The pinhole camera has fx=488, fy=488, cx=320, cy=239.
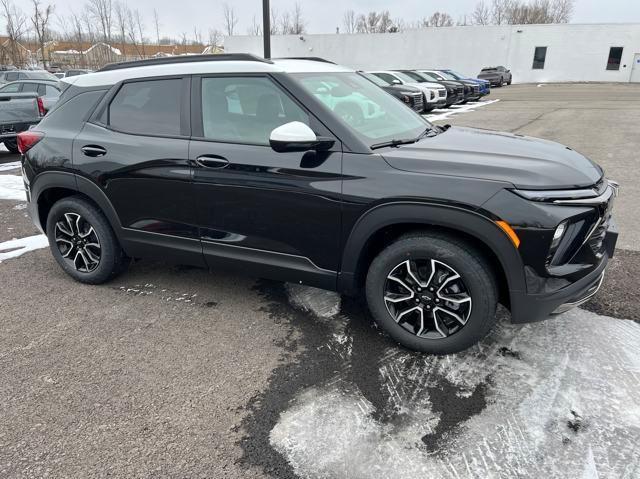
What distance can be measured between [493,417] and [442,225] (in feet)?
3.41

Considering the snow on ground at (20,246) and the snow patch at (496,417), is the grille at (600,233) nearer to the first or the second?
the snow patch at (496,417)

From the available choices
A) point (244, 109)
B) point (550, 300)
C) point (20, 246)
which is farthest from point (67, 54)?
point (550, 300)

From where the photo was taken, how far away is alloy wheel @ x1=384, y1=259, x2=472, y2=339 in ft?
9.30

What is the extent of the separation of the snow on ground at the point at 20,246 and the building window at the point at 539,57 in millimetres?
45842

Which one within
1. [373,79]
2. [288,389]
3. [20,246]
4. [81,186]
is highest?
[373,79]

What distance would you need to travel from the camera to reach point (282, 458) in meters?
2.28

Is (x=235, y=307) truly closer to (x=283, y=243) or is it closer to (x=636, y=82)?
(x=283, y=243)

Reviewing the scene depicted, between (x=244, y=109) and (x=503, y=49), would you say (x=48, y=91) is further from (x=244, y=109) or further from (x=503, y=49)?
(x=503, y=49)

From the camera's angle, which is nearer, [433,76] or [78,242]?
[78,242]

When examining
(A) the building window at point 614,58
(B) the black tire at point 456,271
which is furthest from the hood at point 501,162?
(A) the building window at point 614,58

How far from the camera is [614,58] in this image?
4112 cm

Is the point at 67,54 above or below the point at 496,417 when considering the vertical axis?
above

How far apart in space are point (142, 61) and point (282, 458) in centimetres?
316

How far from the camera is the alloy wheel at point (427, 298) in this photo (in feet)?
9.30
